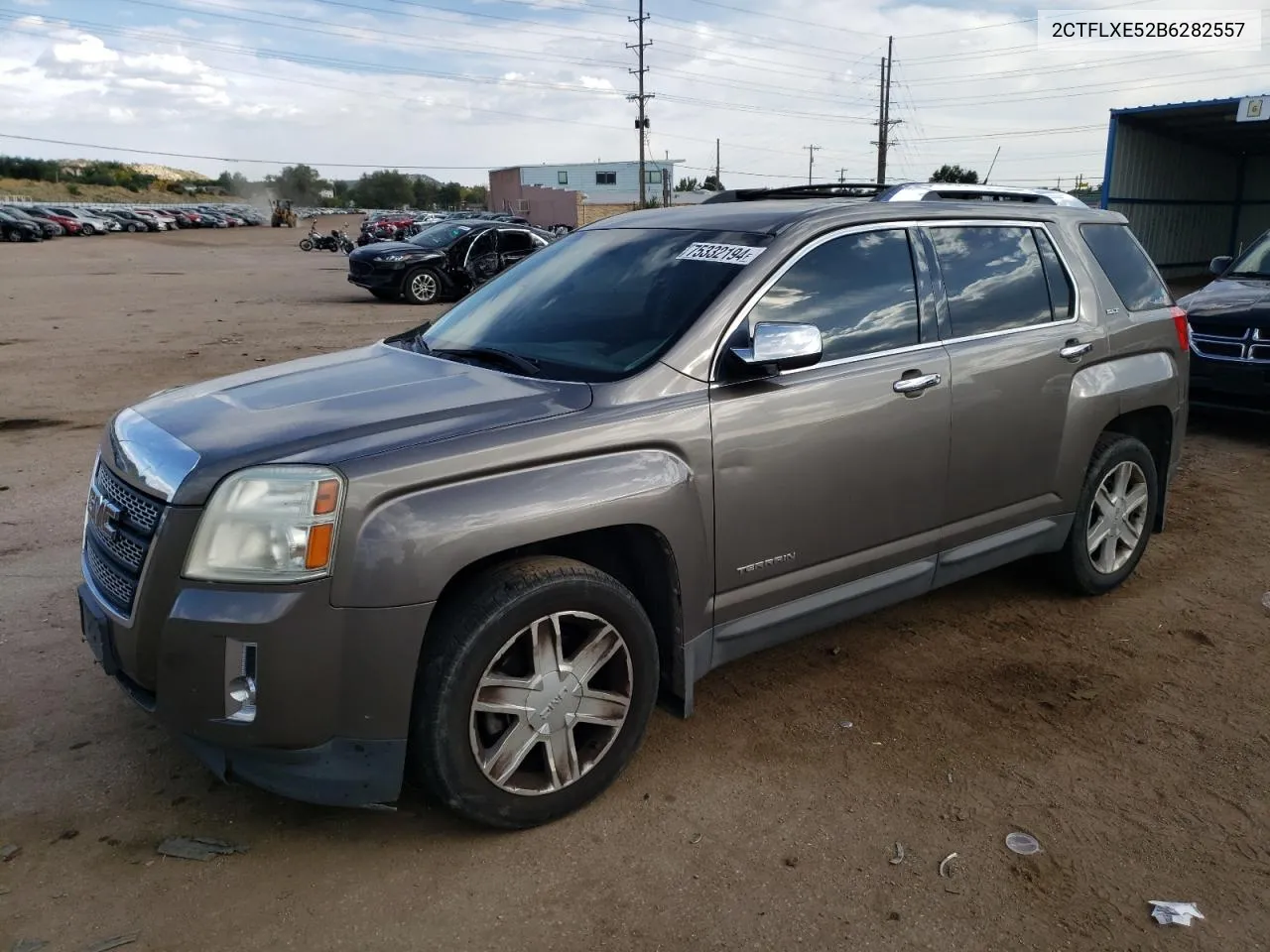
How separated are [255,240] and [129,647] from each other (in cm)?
5614

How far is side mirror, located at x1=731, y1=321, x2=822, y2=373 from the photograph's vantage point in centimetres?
308

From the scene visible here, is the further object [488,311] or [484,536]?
[488,311]

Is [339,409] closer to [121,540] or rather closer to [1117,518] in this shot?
[121,540]

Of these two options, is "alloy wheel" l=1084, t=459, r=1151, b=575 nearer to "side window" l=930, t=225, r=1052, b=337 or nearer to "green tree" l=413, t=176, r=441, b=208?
"side window" l=930, t=225, r=1052, b=337

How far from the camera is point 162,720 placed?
2676mm

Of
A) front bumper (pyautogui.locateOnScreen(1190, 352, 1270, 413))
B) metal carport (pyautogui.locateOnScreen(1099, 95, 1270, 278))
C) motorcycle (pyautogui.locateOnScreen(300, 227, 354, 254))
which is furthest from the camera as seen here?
motorcycle (pyautogui.locateOnScreen(300, 227, 354, 254))

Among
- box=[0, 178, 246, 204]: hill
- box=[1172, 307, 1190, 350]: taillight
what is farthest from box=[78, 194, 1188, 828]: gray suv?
box=[0, 178, 246, 204]: hill

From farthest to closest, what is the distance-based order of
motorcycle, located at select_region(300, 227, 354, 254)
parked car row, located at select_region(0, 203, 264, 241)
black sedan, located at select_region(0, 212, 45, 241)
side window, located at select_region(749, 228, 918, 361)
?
parked car row, located at select_region(0, 203, 264, 241), black sedan, located at select_region(0, 212, 45, 241), motorcycle, located at select_region(300, 227, 354, 254), side window, located at select_region(749, 228, 918, 361)

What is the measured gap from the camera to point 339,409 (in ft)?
9.81

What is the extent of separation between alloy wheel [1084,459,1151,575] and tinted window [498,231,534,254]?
1474cm

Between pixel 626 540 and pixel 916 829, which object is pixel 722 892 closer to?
pixel 916 829

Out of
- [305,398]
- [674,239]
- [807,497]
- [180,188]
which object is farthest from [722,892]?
[180,188]

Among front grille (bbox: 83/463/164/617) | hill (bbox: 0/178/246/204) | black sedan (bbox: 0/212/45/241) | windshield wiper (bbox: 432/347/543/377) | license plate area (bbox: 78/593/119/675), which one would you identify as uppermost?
hill (bbox: 0/178/246/204)

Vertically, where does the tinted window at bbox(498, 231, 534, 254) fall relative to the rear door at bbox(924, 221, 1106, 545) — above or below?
above
